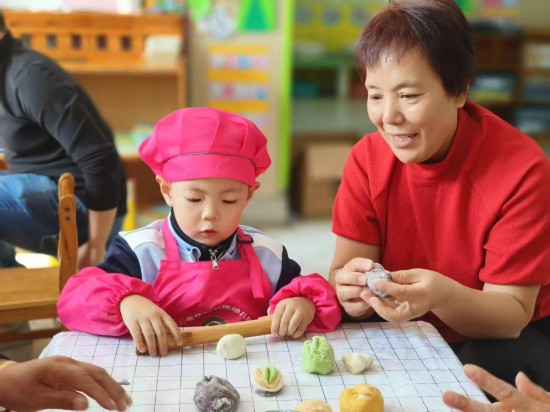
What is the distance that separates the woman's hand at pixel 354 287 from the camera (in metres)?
1.11

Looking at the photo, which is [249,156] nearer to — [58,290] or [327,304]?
[327,304]

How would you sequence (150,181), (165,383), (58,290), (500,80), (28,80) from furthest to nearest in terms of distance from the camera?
(500,80) < (150,181) < (28,80) < (58,290) < (165,383)

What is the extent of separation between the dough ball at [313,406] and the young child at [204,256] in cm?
21

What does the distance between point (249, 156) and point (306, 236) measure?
8.02 feet

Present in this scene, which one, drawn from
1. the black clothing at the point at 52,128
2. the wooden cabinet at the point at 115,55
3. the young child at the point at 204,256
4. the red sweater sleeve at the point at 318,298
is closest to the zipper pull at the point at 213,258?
the young child at the point at 204,256

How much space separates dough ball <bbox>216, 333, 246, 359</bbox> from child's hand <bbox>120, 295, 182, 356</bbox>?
0.22ft

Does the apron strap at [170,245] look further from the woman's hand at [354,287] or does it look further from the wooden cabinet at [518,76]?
the wooden cabinet at [518,76]

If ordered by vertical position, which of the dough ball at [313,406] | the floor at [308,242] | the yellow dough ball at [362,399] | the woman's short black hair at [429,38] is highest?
the woman's short black hair at [429,38]

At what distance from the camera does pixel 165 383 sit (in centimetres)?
95

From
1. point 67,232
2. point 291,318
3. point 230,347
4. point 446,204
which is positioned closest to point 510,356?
point 446,204

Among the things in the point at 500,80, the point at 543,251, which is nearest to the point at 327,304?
the point at 543,251

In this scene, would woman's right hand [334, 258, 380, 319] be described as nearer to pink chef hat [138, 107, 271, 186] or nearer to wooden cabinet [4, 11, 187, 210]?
pink chef hat [138, 107, 271, 186]

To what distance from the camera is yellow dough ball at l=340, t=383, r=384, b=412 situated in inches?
34.1

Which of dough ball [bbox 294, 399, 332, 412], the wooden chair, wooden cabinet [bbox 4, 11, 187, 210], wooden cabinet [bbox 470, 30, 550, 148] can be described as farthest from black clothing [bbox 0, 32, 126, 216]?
wooden cabinet [bbox 470, 30, 550, 148]
